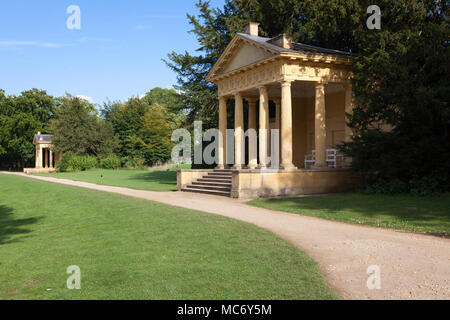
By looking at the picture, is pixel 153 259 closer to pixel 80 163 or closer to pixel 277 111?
pixel 277 111

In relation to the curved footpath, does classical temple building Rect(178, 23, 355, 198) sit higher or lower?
higher

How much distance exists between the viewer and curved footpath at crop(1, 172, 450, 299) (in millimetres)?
5032

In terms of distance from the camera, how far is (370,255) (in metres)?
6.75

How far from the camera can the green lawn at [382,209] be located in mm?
9515

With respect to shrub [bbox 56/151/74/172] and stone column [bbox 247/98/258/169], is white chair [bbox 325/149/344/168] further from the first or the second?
shrub [bbox 56/151/74/172]

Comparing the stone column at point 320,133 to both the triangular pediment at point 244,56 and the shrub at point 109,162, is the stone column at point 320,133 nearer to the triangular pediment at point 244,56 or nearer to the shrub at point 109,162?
the triangular pediment at point 244,56

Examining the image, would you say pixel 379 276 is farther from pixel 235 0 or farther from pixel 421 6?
pixel 235 0

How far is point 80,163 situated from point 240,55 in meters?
33.4

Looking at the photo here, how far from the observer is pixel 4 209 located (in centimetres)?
1538

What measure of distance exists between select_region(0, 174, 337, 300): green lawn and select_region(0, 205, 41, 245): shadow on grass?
0.03 meters

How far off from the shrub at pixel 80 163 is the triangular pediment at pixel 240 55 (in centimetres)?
3069

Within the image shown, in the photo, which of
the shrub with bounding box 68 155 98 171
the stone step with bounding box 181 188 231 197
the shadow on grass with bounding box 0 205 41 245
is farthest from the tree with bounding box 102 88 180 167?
the shadow on grass with bounding box 0 205 41 245

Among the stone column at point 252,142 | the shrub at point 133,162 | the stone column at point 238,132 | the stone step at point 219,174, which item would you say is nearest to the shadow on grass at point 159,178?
the stone step at point 219,174
